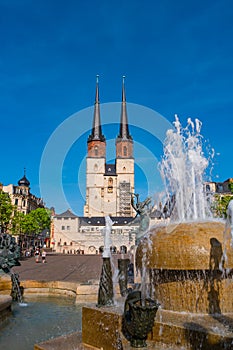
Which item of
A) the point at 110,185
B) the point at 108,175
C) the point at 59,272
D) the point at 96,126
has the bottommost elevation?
the point at 59,272

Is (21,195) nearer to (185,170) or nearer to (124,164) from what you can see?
(124,164)

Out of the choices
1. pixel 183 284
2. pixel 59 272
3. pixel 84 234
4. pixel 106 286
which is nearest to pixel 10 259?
pixel 106 286

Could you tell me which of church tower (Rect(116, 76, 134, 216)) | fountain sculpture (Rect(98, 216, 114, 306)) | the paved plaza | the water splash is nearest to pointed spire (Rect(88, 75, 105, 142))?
church tower (Rect(116, 76, 134, 216))

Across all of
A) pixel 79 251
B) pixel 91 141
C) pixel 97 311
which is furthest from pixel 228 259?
pixel 91 141

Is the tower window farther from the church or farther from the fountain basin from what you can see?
the fountain basin

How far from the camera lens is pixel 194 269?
4.23 metres

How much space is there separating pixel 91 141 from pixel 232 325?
105555 millimetres

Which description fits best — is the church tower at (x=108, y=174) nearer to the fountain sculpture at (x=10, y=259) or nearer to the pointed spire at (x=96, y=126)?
the pointed spire at (x=96, y=126)

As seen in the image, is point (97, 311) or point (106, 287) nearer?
point (97, 311)

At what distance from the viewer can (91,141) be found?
10806 cm

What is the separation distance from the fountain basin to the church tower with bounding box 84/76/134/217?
324 feet

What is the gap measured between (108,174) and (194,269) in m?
104

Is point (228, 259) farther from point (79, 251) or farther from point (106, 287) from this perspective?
point (79, 251)

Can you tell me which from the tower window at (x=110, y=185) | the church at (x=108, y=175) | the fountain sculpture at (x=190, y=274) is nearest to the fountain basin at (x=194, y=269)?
the fountain sculpture at (x=190, y=274)
